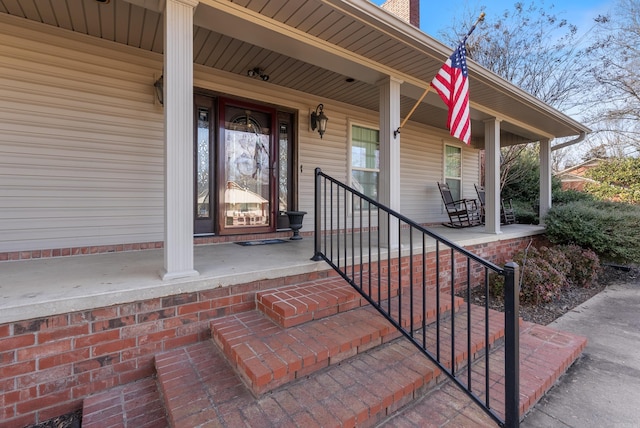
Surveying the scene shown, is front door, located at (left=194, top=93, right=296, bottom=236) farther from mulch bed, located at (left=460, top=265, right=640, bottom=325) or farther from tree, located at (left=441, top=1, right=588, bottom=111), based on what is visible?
tree, located at (left=441, top=1, right=588, bottom=111)

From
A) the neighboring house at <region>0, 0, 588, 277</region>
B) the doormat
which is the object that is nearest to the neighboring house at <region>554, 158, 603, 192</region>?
the neighboring house at <region>0, 0, 588, 277</region>

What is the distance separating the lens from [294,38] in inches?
105

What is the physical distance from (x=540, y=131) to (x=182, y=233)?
6.79 meters

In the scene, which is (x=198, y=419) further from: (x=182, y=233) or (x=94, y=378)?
(x=182, y=233)

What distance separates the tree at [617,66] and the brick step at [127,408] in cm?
1283

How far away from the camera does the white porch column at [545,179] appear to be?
20.2 feet

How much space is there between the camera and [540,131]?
5.90 metres

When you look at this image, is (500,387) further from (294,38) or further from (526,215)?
(526,215)

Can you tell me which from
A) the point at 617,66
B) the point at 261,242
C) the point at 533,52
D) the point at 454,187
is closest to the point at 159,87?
the point at 261,242

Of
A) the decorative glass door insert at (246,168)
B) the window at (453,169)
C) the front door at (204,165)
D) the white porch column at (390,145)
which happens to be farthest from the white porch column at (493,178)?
the front door at (204,165)

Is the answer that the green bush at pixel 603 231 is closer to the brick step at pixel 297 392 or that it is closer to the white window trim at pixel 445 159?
the white window trim at pixel 445 159

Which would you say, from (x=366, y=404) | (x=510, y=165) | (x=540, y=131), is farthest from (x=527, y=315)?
(x=510, y=165)

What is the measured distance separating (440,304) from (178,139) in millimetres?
2364

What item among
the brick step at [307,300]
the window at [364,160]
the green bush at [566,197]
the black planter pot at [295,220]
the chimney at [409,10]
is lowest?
the brick step at [307,300]
